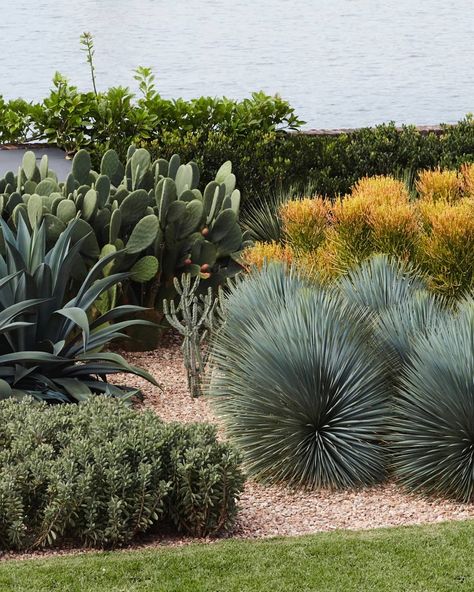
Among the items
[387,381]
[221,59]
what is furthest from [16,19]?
[387,381]

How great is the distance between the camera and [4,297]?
21.1 ft

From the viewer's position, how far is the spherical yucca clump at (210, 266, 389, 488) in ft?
18.2

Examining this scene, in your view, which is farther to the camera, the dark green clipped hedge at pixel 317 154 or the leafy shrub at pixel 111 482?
the dark green clipped hedge at pixel 317 154

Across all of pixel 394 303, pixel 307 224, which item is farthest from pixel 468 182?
pixel 394 303

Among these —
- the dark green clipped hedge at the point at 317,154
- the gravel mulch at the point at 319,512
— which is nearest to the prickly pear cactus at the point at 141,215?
the dark green clipped hedge at the point at 317,154

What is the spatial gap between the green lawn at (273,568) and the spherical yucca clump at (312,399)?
1005mm

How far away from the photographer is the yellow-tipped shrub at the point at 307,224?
7750 millimetres

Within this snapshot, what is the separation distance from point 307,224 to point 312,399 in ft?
8.12

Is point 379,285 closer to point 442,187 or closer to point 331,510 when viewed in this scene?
point 331,510

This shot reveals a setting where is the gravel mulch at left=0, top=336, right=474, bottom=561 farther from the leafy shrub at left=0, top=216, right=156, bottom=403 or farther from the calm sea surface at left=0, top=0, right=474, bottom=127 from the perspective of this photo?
the calm sea surface at left=0, top=0, right=474, bottom=127

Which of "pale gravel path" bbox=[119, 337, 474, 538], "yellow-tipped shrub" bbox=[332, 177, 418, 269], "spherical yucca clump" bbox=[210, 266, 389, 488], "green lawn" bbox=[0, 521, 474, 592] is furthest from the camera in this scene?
"yellow-tipped shrub" bbox=[332, 177, 418, 269]

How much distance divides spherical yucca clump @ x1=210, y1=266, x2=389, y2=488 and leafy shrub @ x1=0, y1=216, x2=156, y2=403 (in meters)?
0.98

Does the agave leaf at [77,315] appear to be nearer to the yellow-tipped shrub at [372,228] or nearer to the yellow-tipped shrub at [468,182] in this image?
the yellow-tipped shrub at [372,228]

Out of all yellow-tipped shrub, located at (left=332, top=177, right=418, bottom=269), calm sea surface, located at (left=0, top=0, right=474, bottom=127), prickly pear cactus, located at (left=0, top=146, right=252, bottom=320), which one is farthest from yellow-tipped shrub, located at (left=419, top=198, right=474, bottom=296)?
calm sea surface, located at (left=0, top=0, right=474, bottom=127)
